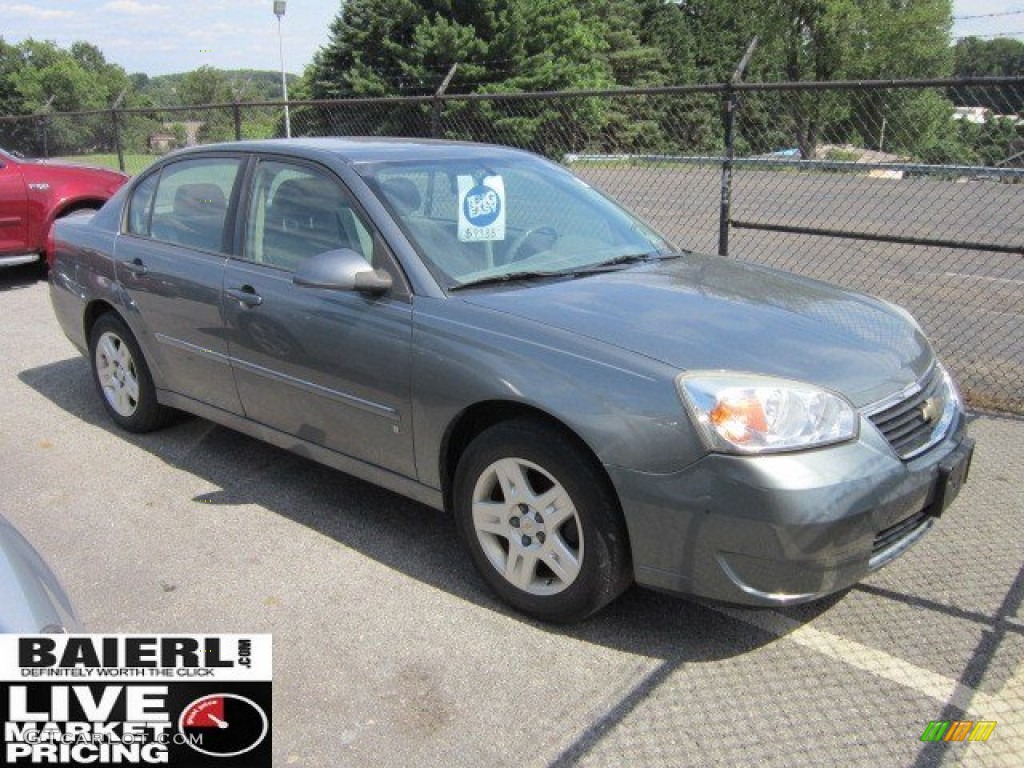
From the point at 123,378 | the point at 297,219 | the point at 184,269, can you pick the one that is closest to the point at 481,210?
the point at 297,219

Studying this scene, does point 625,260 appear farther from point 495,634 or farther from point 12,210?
point 12,210

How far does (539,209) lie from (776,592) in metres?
2.04

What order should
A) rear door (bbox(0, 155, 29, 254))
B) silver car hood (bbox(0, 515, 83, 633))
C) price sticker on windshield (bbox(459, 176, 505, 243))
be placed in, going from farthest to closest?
rear door (bbox(0, 155, 29, 254))
price sticker on windshield (bbox(459, 176, 505, 243))
silver car hood (bbox(0, 515, 83, 633))

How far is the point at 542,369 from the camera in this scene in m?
3.02

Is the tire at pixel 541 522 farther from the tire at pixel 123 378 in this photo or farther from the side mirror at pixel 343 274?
the tire at pixel 123 378

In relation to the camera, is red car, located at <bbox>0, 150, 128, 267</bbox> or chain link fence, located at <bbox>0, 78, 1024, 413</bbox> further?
red car, located at <bbox>0, 150, 128, 267</bbox>

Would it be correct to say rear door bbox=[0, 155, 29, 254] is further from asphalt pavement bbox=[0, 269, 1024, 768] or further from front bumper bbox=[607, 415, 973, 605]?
front bumper bbox=[607, 415, 973, 605]

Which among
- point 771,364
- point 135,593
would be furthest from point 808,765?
point 135,593

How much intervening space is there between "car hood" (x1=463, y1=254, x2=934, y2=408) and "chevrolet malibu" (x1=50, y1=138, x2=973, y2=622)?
0.01 metres

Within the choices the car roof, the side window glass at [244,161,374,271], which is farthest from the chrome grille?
the car roof

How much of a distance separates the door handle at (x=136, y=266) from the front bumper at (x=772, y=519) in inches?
119

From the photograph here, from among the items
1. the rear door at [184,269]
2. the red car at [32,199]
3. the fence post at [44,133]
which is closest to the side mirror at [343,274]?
the rear door at [184,269]

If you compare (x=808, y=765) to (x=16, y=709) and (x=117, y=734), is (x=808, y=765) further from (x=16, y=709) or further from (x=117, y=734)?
(x=16, y=709)

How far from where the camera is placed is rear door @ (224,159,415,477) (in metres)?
3.51
